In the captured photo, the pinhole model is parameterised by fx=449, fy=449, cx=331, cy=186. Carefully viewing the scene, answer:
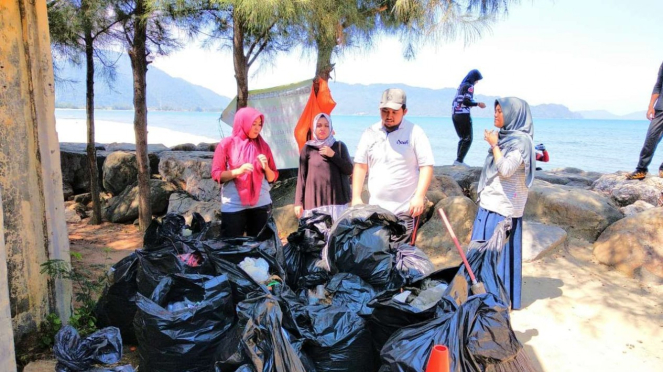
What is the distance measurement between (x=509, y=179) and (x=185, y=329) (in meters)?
2.28

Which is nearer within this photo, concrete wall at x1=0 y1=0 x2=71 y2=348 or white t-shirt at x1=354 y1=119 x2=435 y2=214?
concrete wall at x1=0 y1=0 x2=71 y2=348

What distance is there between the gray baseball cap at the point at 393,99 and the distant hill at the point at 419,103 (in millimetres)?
113234

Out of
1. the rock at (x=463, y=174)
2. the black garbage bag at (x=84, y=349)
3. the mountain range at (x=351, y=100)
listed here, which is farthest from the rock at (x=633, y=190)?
the mountain range at (x=351, y=100)

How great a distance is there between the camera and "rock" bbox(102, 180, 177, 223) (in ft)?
21.9

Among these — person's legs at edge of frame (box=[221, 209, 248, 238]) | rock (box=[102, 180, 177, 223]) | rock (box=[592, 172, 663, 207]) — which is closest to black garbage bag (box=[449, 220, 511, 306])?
person's legs at edge of frame (box=[221, 209, 248, 238])

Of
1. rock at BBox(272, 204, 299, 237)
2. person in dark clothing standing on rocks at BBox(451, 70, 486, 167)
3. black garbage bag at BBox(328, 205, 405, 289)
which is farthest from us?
person in dark clothing standing on rocks at BBox(451, 70, 486, 167)

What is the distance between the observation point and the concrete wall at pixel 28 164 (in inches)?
93.4

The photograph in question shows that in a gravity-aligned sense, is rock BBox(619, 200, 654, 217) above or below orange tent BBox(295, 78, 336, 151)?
below

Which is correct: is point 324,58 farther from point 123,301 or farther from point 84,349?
point 84,349

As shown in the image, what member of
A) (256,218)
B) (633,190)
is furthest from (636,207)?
(256,218)

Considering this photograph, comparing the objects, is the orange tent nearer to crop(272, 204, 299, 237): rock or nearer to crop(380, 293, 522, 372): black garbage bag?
crop(272, 204, 299, 237): rock

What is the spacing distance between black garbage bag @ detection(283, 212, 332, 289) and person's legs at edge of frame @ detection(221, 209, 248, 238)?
426 mm

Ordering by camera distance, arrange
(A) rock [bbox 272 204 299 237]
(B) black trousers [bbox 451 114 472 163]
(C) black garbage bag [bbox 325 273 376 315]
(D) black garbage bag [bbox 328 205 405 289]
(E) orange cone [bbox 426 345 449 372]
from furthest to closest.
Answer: (B) black trousers [bbox 451 114 472 163] < (A) rock [bbox 272 204 299 237] < (D) black garbage bag [bbox 328 205 405 289] < (C) black garbage bag [bbox 325 273 376 315] < (E) orange cone [bbox 426 345 449 372]

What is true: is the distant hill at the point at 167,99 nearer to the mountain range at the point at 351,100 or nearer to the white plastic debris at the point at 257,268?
the mountain range at the point at 351,100
